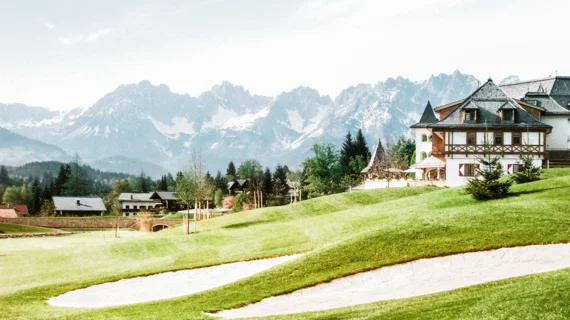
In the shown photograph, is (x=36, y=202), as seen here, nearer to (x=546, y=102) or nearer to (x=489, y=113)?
(x=489, y=113)

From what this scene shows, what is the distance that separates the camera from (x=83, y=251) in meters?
44.2

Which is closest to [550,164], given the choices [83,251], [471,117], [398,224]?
[471,117]

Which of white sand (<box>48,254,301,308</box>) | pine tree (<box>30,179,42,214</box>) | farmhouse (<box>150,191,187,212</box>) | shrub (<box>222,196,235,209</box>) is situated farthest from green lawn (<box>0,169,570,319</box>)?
farmhouse (<box>150,191,187,212</box>)

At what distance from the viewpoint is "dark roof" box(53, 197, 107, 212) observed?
432ft

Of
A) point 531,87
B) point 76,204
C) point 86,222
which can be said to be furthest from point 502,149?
point 76,204

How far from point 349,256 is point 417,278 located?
4.38 metres

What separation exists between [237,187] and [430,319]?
15815 cm

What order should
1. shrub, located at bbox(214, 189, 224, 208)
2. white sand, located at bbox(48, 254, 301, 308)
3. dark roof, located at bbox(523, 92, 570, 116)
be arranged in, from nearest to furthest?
white sand, located at bbox(48, 254, 301, 308) → dark roof, located at bbox(523, 92, 570, 116) → shrub, located at bbox(214, 189, 224, 208)

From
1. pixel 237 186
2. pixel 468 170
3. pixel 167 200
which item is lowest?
pixel 167 200

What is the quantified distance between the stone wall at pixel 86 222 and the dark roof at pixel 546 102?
6000cm

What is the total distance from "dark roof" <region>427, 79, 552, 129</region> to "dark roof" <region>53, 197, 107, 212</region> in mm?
104737

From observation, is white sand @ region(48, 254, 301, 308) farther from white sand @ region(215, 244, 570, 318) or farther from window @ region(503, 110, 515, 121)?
window @ region(503, 110, 515, 121)

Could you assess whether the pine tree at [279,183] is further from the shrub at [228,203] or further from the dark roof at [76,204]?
the dark roof at [76,204]

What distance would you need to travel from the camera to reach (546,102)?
195 feet
